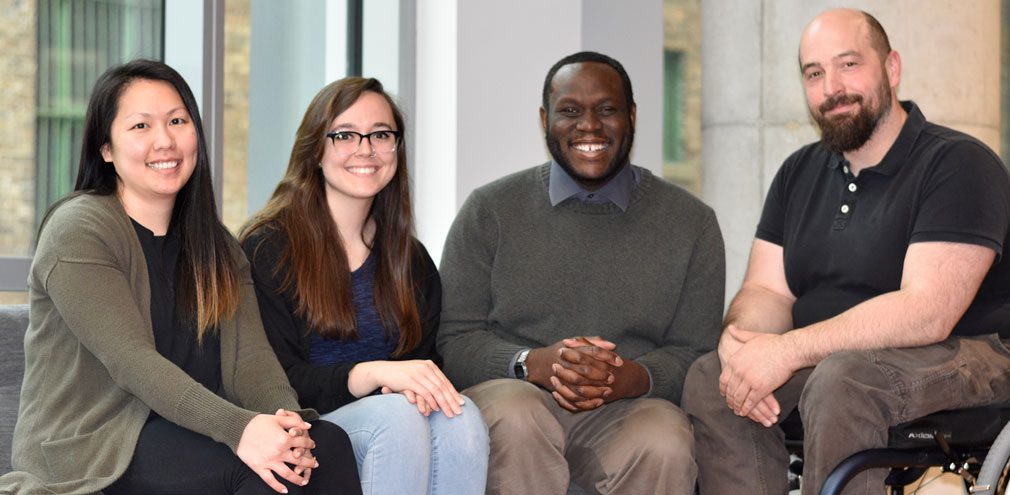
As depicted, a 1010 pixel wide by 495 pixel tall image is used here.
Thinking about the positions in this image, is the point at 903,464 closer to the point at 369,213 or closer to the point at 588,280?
the point at 588,280

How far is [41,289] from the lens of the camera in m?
2.08

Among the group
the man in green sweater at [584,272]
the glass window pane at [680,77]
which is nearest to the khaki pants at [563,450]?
the man in green sweater at [584,272]

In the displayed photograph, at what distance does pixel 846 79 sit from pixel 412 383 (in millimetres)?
1514

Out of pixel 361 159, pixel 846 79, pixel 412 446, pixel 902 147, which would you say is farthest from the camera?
pixel 846 79

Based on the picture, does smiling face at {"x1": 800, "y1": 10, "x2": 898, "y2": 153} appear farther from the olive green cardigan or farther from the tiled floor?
the tiled floor

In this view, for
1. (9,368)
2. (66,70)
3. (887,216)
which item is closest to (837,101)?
(887,216)

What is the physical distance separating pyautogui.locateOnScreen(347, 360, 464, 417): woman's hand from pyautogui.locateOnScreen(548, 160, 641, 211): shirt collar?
76 centimetres

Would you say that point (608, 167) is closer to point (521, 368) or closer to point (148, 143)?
point (521, 368)

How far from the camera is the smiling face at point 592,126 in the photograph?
9.49 feet

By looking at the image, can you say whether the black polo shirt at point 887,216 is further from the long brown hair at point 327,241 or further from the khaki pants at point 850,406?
the long brown hair at point 327,241

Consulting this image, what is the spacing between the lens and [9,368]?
2.54 meters

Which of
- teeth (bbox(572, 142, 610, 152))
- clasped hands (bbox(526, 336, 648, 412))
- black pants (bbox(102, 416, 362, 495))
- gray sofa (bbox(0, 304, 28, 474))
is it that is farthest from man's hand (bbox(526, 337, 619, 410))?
gray sofa (bbox(0, 304, 28, 474))

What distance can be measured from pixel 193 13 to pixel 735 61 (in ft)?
7.56

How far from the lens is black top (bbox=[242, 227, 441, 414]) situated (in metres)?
2.40
